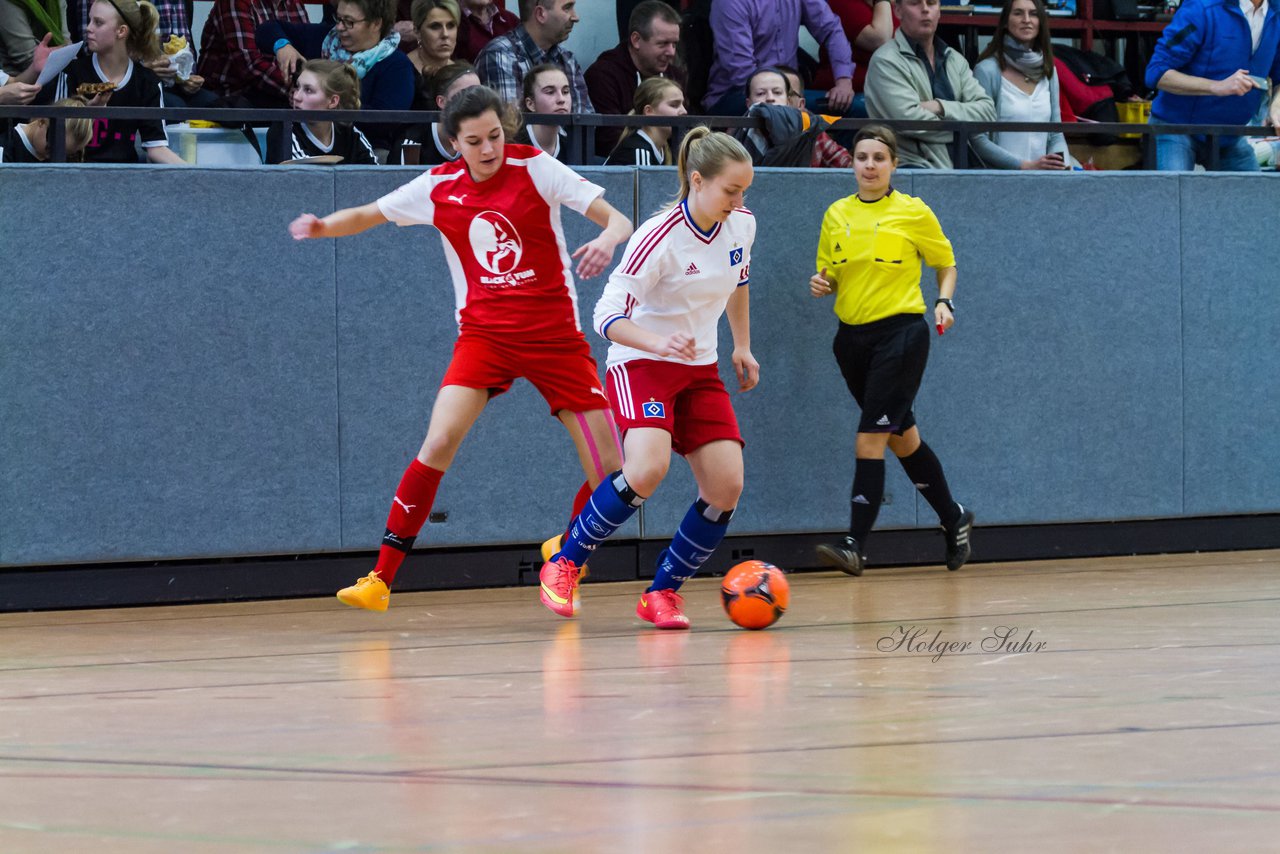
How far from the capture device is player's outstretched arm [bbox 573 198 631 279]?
226 inches

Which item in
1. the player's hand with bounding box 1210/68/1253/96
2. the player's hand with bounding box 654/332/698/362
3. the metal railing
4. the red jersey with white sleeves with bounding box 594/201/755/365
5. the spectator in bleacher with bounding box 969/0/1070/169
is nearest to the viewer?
the player's hand with bounding box 654/332/698/362

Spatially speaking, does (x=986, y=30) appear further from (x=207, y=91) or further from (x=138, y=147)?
(x=138, y=147)

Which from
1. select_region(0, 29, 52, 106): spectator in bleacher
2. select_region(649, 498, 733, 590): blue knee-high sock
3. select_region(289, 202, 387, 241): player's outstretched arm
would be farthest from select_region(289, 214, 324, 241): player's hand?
select_region(0, 29, 52, 106): spectator in bleacher

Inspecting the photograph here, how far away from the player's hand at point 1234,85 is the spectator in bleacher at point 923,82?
1111 mm

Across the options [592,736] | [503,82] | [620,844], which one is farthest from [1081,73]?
[620,844]

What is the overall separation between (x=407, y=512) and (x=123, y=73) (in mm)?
2638

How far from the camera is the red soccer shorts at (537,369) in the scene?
630 centimetres

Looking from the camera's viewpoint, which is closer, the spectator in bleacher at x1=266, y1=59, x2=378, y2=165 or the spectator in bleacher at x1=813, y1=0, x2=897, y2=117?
the spectator in bleacher at x1=266, y1=59, x2=378, y2=165

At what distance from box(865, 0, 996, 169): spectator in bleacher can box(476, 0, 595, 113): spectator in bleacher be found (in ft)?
4.85

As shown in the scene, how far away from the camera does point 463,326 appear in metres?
6.43

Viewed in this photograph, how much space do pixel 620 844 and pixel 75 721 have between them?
1.91 metres

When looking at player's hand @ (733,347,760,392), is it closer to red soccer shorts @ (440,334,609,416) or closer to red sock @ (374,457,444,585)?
red soccer shorts @ (440,334,609,416)

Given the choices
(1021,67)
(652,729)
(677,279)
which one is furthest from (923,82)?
(652,729)

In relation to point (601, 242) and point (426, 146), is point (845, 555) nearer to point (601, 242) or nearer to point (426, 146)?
point (601, 242)
